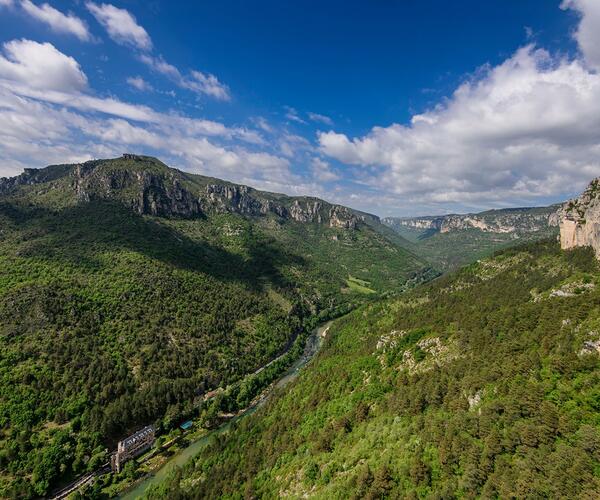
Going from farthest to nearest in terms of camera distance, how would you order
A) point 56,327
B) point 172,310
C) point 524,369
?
point 172,310
point 56,327
point 524,369

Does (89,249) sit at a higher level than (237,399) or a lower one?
higher

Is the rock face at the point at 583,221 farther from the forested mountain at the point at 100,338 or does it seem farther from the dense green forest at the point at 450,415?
the forested mountain at the point at 100,338

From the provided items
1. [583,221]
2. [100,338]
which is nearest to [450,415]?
[583,221]

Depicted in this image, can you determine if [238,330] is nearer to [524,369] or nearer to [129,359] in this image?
[129,359]

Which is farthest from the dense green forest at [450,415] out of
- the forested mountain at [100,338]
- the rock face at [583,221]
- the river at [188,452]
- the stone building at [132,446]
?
the forested mountain at [100,338]

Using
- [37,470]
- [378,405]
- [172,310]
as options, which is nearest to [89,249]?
[172,310]

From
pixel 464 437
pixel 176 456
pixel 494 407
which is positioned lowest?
pixel 176 456
